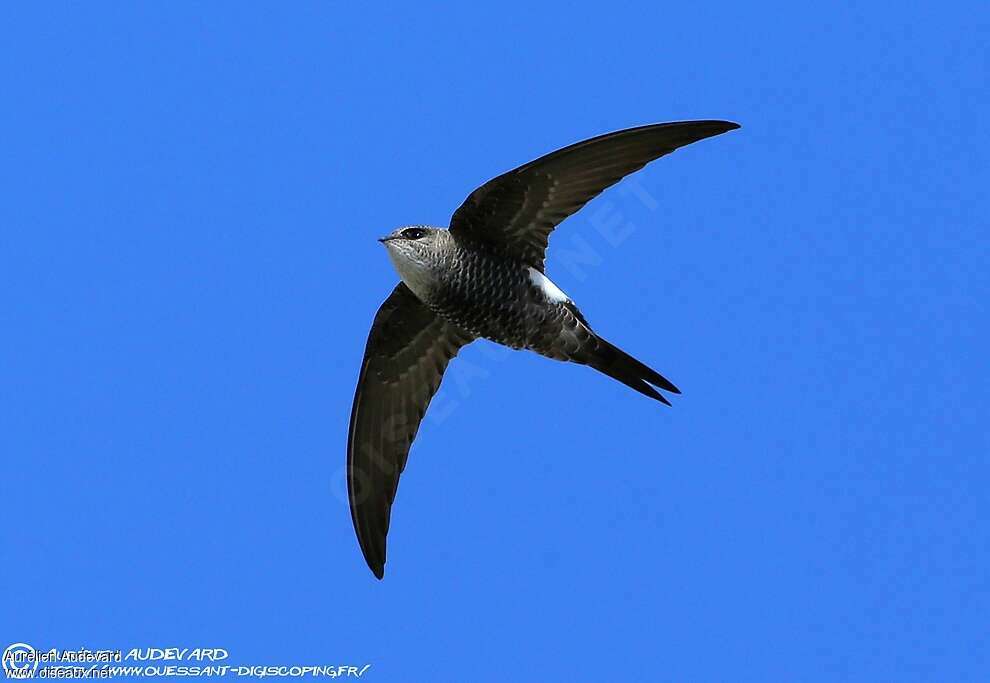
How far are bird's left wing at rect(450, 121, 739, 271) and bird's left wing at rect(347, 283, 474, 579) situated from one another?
79 centimetres

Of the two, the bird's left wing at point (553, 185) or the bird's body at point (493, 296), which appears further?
the bird's body at point (493, 296)

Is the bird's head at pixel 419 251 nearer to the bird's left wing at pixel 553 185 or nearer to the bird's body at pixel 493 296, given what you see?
the bird's body at pixel 493 296

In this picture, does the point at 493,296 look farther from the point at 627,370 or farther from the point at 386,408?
the point at 386,408

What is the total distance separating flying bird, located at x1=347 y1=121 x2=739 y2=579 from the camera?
696cm

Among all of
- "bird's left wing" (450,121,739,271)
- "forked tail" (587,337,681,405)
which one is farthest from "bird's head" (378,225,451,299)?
"forked tail" (587,337,681,405)

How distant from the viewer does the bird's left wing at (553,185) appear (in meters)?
6.89

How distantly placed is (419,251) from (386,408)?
1.31 metres

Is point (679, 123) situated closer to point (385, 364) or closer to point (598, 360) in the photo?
point (598, 360)

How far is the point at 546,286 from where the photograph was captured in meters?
7.23

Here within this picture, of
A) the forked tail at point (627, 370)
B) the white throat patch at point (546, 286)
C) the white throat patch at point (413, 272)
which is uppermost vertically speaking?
the white throat patch at point (413, 272)

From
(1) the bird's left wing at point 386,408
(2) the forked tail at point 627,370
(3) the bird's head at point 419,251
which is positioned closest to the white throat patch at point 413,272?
(3) the bird's head at point 419,251

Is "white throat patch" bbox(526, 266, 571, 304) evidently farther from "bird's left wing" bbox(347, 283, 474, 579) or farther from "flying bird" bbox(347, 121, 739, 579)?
"bird's left wing" bbox(347, 283, 474, 579)

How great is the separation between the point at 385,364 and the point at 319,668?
1903 millimetres

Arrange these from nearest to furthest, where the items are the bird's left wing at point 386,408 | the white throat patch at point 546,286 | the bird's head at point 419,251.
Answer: the bird's head at point 419,251, the white throat patch at point 546,286, the bird's left wing at point 386,408
